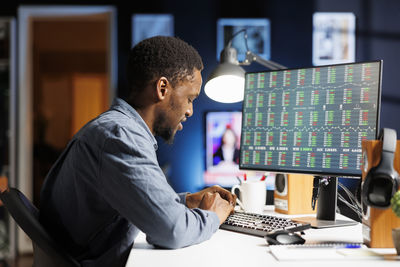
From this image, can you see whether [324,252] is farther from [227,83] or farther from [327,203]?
[227,83]

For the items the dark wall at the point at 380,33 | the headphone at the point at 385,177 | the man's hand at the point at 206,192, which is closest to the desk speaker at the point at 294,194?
the man's hand at the point at 206,192

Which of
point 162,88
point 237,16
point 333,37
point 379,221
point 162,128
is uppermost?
point 237,16

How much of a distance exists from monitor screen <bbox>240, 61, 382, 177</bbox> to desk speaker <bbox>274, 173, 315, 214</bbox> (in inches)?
5.0

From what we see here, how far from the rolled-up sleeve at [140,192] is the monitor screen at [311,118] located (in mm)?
568

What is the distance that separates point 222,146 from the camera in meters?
3.67

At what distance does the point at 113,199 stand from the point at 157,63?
45 centimetres

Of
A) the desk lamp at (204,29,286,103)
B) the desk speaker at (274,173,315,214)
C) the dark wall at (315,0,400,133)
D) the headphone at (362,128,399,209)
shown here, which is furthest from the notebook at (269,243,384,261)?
the dark wall at (315,0,400,133)

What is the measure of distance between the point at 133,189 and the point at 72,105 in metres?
6.49

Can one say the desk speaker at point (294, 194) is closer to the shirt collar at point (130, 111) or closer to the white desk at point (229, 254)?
the white desk at point (229, 254)

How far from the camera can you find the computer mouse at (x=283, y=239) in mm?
1099

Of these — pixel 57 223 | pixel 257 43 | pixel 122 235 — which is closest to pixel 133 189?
pixel 122 235

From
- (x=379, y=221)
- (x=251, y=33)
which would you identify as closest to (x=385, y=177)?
(x=379, y=221)

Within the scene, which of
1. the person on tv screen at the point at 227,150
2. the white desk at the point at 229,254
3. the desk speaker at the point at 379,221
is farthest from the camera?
the person on tv screen at the point at 227,150

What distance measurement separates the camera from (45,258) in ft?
3.42
